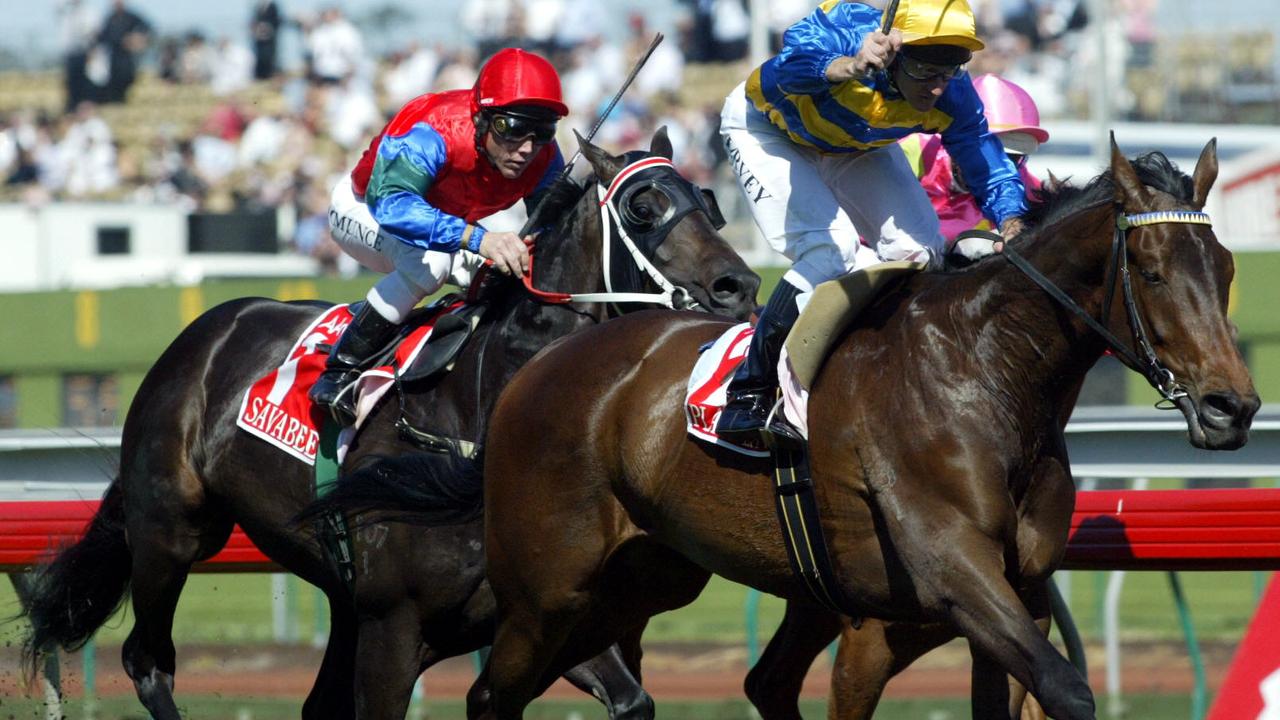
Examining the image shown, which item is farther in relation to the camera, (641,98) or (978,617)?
(641,98)

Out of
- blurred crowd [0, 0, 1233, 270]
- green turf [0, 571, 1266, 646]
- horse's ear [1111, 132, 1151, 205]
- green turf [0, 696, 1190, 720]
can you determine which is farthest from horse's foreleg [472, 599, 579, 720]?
blurred crowd [0, 0, 1233, 270]

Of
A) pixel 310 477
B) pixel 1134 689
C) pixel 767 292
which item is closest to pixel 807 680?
pixel 1134 689

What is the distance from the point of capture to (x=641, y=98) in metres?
14.0

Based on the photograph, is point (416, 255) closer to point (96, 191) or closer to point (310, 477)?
A: point (310, 477)

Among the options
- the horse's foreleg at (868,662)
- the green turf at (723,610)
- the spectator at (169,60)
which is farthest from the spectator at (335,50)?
the horse's foreleg at (868,662)

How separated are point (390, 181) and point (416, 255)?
9.0 inches

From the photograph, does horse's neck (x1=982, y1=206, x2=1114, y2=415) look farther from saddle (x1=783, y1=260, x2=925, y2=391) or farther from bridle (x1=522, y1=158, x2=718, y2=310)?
bridle (x1=522, y1=158, x2=718, y2=310)

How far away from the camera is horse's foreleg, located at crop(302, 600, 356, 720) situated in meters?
5.36

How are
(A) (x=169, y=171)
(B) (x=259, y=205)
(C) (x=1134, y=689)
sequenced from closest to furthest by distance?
1. (C) (x=1134, y=689)
2. (B) (x=259, y=205)
3. (A) (x=169, y=171)

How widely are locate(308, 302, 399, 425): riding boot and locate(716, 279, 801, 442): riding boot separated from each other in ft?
4.33

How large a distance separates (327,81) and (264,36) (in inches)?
54.8

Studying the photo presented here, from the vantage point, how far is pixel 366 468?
16.0 ft

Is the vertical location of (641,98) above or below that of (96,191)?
above

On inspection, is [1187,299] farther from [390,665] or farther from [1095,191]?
[390,665]
